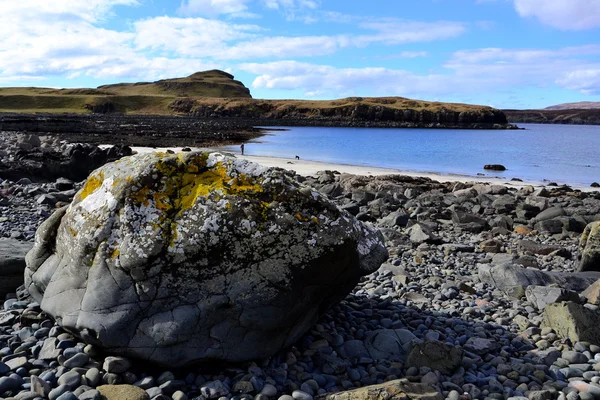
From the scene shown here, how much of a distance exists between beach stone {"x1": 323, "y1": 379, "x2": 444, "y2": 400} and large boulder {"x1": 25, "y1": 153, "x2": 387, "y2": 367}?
102 centimetres

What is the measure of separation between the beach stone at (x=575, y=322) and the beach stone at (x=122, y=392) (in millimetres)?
4824

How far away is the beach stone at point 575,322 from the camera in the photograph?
19.3 feet

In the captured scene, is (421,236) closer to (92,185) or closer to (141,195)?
(141,195)

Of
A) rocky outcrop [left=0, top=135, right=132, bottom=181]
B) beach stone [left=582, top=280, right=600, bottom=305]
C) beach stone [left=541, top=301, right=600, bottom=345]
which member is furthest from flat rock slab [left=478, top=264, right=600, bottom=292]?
rocky outcrop [left=0, top=135, right=132, bottom=181]

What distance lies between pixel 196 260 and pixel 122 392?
132 cm

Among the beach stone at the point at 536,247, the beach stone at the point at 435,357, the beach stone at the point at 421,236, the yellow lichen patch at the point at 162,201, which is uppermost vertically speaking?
the yellow lichen patch at the point at 162,201

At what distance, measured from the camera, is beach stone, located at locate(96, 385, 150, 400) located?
4.27 meters

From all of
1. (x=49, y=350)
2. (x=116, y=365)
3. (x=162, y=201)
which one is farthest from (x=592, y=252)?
(x=49, y=350)

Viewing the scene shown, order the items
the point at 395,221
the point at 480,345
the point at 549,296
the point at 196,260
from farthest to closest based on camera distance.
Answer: the point at 395,221 < the point at 549,296 < the point at 480,345 < the point at 196,260

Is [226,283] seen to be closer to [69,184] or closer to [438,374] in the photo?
[438,374]

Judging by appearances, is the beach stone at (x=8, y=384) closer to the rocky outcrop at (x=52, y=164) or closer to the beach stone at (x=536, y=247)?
the beach stone at (x=536, y=247)

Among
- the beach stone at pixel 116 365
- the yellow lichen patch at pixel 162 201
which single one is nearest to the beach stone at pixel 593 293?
the yellow lichen patch at pixel 162 201

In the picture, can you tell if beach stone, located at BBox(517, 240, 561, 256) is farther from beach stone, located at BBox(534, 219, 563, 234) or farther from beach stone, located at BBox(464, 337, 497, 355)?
beach stone, located at BBox(464, 337, 497, 355)

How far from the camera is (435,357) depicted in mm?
5230
